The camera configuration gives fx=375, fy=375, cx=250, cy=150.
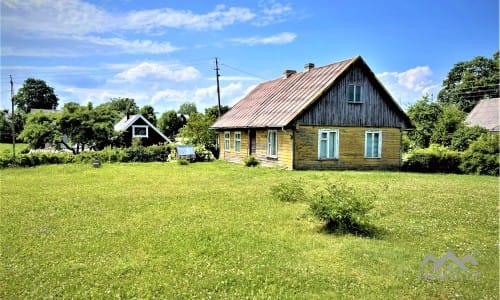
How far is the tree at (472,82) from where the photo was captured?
58.0m

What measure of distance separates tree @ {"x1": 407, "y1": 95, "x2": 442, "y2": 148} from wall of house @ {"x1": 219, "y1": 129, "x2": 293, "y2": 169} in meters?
18.4

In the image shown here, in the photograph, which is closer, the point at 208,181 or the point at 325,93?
the point at 208,181

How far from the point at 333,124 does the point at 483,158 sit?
28.5 feet

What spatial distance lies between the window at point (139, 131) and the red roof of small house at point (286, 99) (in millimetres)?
14865

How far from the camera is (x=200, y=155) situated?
102 feet

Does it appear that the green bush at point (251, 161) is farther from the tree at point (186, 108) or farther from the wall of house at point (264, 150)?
the tree at point (186, 108)

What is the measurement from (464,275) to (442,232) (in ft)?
8.56

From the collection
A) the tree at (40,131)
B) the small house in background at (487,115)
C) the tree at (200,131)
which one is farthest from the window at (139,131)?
the small house in background at (487,115)

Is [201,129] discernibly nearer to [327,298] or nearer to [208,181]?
[208,181]

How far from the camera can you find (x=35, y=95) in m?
92.3

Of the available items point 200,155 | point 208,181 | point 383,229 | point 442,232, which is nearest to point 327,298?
point 383,229

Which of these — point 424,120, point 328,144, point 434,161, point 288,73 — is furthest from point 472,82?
point 328,144

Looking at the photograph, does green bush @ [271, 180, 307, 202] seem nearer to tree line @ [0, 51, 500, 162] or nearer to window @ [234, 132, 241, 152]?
window @ [234, 132, 241, 152]

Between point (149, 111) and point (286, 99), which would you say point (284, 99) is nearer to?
point (286, 99)
